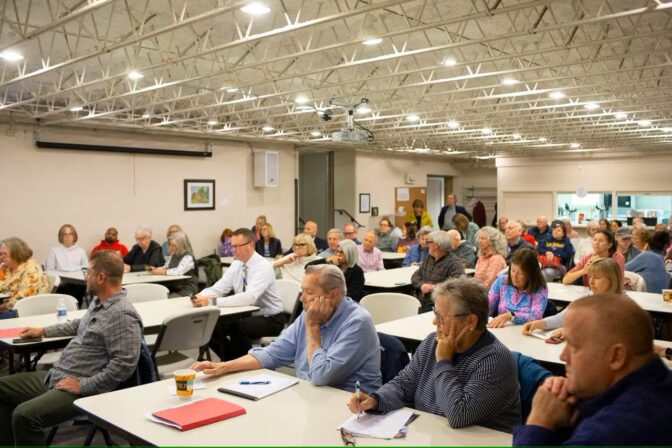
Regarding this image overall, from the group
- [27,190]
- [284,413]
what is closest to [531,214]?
[27,190]

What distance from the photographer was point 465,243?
8.64m

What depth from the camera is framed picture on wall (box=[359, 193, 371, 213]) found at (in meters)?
17.8

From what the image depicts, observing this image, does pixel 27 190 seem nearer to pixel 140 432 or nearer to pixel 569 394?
pixel 140 432

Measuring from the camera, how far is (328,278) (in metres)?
3.19

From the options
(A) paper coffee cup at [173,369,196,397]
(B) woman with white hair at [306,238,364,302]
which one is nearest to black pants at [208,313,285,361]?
(B) woman with white hair at [306,238,364,302]

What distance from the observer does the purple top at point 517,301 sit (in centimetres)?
443

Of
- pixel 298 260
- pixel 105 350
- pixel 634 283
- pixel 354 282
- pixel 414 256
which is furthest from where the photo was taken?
pixel 414 256

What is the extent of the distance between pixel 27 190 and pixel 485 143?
467 inches

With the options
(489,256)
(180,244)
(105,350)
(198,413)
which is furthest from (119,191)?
(198,413)

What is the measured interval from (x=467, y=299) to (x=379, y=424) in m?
0.62

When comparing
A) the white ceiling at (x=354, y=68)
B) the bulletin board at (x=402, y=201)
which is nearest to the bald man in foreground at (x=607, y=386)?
the white ceiling at (x=354, y=68)

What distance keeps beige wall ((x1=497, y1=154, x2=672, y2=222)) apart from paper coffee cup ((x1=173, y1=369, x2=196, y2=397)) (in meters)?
18.5

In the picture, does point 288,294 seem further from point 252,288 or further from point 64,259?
point 64,259

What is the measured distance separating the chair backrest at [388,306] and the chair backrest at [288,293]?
0.99m
